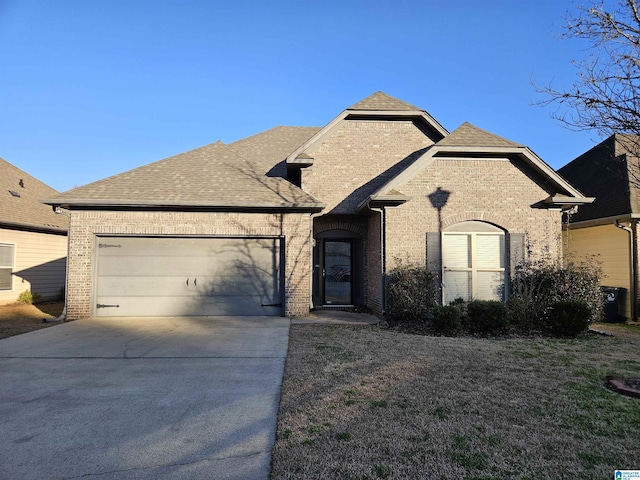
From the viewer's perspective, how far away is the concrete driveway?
314 cm

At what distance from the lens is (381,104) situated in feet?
42.4

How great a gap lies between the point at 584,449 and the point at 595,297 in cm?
715

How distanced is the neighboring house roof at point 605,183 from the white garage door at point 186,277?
896cm

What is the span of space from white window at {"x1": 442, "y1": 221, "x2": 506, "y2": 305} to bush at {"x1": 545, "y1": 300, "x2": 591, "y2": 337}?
183 cm

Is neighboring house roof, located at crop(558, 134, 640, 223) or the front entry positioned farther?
the front entry

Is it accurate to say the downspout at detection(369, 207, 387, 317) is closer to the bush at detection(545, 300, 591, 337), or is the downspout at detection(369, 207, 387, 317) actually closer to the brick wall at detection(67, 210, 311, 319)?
the brick wall at detection(67, 210, 311, 319)

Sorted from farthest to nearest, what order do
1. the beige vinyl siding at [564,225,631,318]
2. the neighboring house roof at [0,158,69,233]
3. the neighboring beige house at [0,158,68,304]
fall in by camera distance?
the neighboring house roof at [0,158,69,233]
the neighboring beige house at [0,158,68,304]
the beige vinyl siding at [564,225,631,318]

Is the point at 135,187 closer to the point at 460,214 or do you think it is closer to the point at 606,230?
the point at 460,214

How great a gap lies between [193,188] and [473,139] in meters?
7.89

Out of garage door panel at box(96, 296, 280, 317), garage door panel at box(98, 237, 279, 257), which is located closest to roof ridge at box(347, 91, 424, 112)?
garage door panel at box(98, 237, 279, 257)

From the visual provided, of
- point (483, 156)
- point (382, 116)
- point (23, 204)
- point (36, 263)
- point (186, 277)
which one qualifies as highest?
point (382, 116)

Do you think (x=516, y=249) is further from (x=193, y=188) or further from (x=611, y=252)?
(x=193, y=188)

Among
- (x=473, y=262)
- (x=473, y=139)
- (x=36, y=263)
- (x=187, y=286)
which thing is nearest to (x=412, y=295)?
(x=473, y=262)

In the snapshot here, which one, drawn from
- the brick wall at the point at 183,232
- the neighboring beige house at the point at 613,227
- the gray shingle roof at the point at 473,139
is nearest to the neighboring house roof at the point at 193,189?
the brick wall at the point at 183,232
